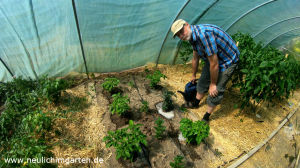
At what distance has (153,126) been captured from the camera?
321cm

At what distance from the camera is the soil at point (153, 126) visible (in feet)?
9.04

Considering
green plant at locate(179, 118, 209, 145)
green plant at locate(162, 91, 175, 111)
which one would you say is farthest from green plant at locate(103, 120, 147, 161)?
green plant at locate(162, 91, 175, 111)

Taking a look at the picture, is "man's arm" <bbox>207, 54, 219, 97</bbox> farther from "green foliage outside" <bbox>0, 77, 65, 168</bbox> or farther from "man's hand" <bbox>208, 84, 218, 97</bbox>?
"green foliage outside" <bbox>0, 77, 65, 168</bbox>

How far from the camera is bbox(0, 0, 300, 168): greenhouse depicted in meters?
2.63

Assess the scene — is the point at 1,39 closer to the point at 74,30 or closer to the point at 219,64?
the point at 74,30

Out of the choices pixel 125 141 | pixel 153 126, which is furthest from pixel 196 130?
pixel 125 141

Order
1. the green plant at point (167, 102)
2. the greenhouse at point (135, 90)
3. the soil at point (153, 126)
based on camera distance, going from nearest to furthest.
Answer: the greenhouse at point (135, 90)
the soil at point (153, 126)
the green plant at point (167, 102)

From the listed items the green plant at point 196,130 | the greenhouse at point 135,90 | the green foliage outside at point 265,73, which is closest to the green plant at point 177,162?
the greenhouse at point 135,90

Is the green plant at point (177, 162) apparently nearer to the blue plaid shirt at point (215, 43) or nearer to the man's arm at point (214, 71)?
the man's arm at point (214, 71)

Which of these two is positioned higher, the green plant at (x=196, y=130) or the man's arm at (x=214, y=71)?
the man's arm at (x=214, y=71)

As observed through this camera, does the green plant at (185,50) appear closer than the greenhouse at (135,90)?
No

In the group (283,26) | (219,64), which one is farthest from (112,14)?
(283,26)

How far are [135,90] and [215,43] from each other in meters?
2.16

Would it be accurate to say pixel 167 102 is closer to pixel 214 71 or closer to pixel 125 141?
pixel 214 71
